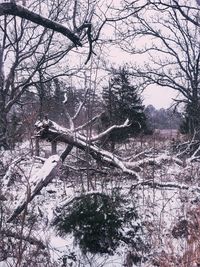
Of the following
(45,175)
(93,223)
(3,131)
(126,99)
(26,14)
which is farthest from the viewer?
(126,99)

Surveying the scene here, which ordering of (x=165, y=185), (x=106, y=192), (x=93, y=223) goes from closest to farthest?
(x=93, y=223)
(x=106, y=192)
(x=165, y=185)

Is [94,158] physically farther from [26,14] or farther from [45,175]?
[26,14]

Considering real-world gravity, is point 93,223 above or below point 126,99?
below

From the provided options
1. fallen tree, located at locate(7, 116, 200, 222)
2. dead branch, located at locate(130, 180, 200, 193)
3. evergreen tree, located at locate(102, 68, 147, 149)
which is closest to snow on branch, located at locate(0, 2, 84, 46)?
fallen tree, located at locate(7, 116, 200, 222)

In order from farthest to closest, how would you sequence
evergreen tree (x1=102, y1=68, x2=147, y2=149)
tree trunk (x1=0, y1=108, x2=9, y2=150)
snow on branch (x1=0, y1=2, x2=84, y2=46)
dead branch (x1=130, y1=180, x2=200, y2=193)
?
evergreen tree (x1=102, y1=68, x2=147, y2=149), tree trunk (x1=0, y1=108, x2=9, y2=150), dead branch (x1=130, y1=180, x2=200, y2=193), snow on branch (x1=0, y1=2, x2=84, y2=46)

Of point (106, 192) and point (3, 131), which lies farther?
point (3, 131)

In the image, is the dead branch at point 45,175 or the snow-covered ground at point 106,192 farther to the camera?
the dead branch at point 45,175

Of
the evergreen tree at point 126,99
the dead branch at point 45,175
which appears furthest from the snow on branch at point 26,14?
the evergreen tree at point 126,99

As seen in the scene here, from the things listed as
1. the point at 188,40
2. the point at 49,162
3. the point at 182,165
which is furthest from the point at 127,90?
the point at 49,162

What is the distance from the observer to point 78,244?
5961 mm

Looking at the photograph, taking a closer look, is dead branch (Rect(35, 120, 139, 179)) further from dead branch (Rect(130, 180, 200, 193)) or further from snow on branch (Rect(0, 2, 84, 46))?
snow on branch (Rect(0, 2, 84, 46))

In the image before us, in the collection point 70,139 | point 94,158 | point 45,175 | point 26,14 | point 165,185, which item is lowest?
point 165,185

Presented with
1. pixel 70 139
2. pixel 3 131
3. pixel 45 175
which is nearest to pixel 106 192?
pixel 45 175

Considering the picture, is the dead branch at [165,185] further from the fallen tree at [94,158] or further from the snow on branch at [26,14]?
the snow on branch at [26,14]
